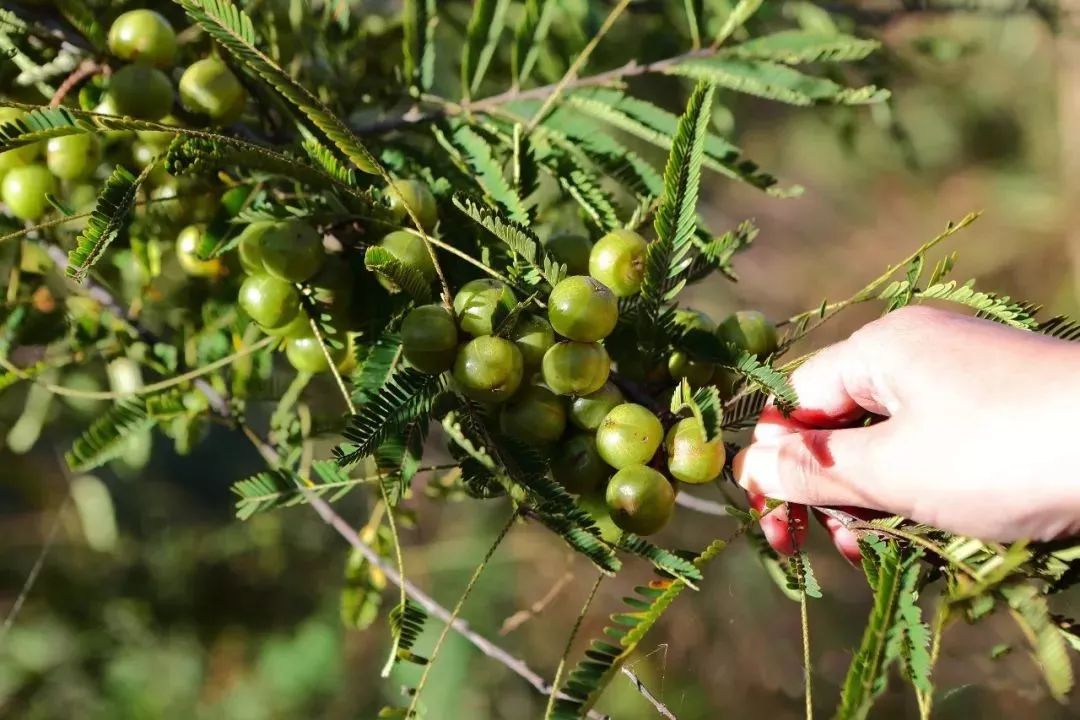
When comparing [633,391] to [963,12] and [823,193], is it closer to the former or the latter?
[963,12]

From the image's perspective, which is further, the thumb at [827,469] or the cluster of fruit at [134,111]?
the cluster of fruit at [134,111]

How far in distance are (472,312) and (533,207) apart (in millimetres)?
161

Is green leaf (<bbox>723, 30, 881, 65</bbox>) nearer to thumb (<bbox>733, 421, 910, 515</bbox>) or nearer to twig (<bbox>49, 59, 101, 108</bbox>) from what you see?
thumb (<bbox>733, 421, 910, 515</bbox>)

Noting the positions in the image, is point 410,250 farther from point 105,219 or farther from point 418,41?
point 418,41

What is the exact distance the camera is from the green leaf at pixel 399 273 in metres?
0.60

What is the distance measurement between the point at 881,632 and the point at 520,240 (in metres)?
0.37

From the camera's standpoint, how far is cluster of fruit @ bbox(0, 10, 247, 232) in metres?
0.75

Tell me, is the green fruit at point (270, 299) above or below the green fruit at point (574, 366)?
below

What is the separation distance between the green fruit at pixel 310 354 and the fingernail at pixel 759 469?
0.38 metres

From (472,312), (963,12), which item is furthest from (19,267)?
(963,12)

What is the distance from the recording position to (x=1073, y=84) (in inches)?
117

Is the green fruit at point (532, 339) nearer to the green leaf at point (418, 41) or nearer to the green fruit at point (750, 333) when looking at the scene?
the green fruit at point (750, 333)

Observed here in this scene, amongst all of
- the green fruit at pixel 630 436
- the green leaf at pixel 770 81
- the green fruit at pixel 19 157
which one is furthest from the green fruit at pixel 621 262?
the green fruit at pixel 19 157

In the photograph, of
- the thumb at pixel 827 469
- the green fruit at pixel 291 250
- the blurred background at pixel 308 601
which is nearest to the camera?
the thumb at pixel 827 469
